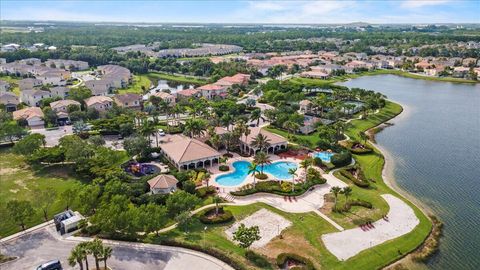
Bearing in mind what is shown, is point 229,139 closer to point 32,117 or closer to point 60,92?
point 32,117

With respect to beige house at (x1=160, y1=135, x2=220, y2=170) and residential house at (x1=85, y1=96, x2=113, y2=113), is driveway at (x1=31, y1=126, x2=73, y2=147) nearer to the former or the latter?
residential house at (x1=85, y1=96, x2=113, y2=113)

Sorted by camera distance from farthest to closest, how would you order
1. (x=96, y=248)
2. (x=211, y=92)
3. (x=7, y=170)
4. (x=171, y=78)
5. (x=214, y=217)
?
(x=171, y=78) → (x=211, y=92) → (x=7, y=170) → (x=214, y=217) → (x=96, y=248)

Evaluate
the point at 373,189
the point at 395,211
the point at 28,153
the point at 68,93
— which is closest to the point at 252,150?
the point at 373,189

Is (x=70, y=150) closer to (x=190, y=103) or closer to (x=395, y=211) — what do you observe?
(x=190, y=103)

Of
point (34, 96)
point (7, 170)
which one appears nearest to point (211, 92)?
point (34, 96)

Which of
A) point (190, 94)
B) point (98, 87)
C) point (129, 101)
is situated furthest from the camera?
point (98, 87)

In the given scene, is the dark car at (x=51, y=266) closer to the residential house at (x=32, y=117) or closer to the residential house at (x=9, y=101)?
the residential house at (x=32, y=117)

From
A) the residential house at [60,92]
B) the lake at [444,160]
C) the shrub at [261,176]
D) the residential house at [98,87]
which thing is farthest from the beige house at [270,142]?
the residential house at [60,92]
